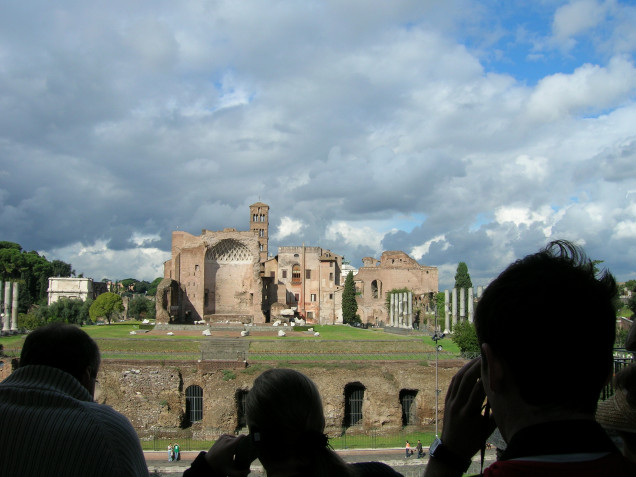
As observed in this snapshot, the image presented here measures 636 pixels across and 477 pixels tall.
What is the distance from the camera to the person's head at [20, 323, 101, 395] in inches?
112

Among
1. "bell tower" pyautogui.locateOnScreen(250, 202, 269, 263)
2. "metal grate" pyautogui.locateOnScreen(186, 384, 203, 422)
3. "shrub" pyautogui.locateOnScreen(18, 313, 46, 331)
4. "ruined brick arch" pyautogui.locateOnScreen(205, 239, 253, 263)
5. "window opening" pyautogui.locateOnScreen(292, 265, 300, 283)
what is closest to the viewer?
"metal grate" pyautogui.locateOnScreen(186, 384, 203, 422)

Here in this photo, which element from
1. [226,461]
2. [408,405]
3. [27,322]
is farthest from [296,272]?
[226,461]

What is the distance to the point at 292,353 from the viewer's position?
28781 millimetres

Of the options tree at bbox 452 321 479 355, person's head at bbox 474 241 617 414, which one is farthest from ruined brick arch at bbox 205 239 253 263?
person's head at bbox 474 241 617 414

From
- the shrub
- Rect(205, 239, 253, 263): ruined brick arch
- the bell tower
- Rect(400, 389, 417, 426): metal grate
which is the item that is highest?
the bell tower

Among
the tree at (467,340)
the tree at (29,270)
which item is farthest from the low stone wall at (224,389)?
the tree at (29,270)

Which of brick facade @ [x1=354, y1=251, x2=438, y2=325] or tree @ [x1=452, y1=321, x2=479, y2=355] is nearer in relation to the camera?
tree @ [x1=452, y1=321, x2=479, y2=355]

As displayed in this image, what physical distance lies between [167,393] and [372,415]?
31.9 ft

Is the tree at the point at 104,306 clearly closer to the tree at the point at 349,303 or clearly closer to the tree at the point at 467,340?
the tree at the point at 349,303

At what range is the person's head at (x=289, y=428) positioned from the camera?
233cm

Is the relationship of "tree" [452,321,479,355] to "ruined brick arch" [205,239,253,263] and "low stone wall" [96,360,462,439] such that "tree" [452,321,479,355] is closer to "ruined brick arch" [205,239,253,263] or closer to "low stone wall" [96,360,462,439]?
"low stone wall" [96,360,462,439]

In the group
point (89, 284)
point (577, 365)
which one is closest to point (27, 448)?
point (577, 365)

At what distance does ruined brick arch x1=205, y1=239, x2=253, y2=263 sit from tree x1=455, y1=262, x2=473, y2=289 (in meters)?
25.8

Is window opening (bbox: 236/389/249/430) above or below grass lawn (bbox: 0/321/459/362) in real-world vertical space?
below
